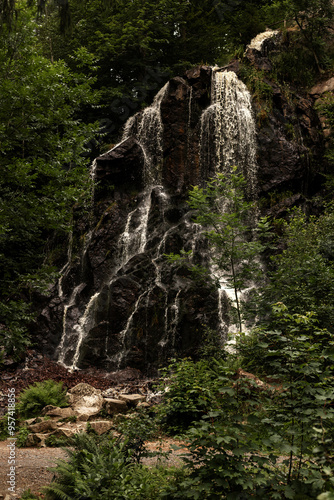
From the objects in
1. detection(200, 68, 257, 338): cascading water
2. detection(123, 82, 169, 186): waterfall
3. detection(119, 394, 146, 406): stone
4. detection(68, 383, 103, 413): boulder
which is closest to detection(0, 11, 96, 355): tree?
detection(68, 383, 103, 413): boulder

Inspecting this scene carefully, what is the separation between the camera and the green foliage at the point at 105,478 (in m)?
3.44

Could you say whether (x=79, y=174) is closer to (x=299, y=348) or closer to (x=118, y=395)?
(x=118, y=395)

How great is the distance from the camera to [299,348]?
9.87ft

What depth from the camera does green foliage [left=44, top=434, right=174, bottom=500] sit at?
3.44m

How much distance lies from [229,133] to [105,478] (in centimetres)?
1404

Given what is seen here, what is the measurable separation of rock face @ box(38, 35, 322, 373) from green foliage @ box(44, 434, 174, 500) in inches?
245

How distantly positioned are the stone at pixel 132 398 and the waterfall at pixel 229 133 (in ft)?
29.2

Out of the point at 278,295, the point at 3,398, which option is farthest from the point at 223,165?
the point at 3,398

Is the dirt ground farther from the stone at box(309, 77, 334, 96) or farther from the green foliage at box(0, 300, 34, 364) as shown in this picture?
the stone at box(309, 77, 334, 96)

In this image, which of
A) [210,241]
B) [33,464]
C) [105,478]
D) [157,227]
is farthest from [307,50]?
[105,478]

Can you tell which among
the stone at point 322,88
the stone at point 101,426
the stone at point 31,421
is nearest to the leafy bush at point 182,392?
the stone at point 101,426

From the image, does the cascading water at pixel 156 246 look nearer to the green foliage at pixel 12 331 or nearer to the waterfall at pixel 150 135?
the waterfall at pixel 150 135

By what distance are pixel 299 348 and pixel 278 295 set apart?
3995mm

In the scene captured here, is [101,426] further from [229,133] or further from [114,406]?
[229,133]
